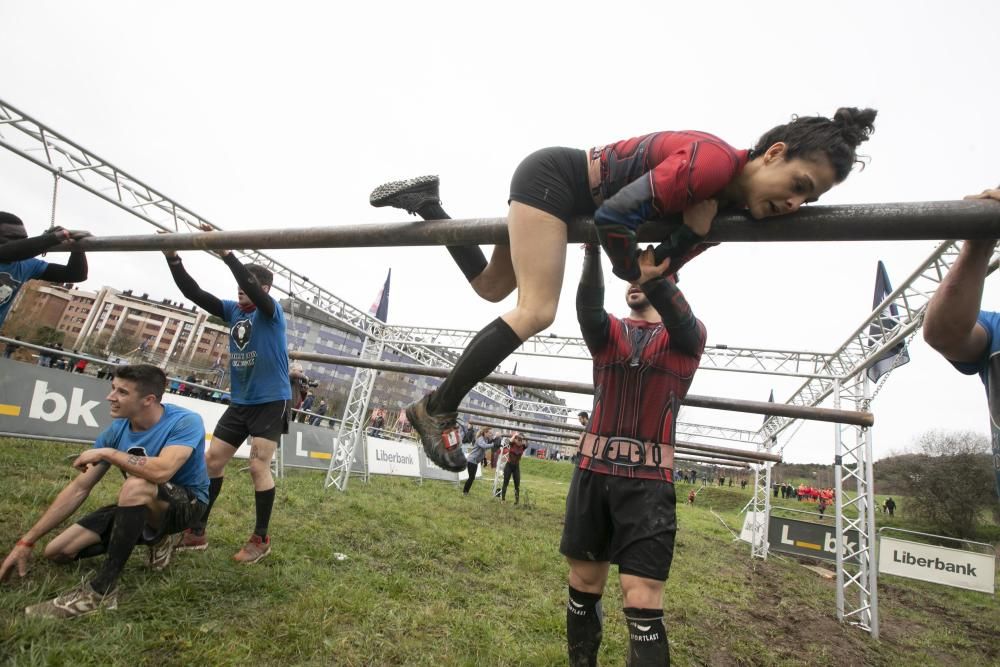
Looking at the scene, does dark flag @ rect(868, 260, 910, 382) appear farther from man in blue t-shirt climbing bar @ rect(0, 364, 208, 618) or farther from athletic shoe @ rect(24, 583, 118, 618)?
athletic shoe @ rect(24, 583, 118, 618)

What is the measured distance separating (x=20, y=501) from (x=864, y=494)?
9601mm

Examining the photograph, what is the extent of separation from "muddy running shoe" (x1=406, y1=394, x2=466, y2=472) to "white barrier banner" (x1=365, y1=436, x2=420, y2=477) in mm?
11748

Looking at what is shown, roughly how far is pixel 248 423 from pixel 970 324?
412cm

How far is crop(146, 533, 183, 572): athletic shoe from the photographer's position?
9.97 ft

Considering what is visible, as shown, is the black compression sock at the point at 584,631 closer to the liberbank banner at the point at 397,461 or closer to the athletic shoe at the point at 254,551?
the athletic shoe at the point at 254,551

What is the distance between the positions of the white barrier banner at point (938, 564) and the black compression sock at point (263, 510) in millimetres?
11154

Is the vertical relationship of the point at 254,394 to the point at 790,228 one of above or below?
below

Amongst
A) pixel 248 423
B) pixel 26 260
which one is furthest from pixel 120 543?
pixel 26 260

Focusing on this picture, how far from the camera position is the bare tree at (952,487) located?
20.7 m

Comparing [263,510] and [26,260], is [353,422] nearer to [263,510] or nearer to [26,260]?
[263,510]

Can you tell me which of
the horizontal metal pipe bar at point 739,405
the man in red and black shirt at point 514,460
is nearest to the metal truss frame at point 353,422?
the man in red and black shirt at point 514,460

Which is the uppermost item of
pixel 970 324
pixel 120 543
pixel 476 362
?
pixel 970 324

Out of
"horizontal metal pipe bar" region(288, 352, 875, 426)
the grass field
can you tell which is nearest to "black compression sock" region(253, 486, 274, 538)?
the grass field

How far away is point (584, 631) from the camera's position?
2295mm
